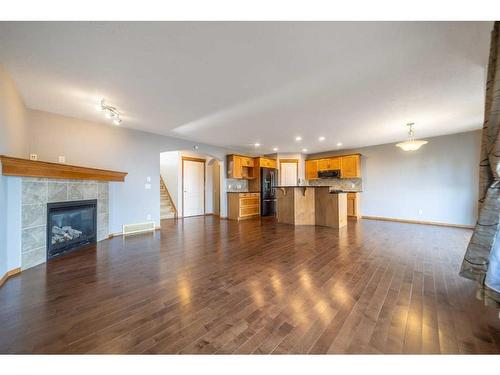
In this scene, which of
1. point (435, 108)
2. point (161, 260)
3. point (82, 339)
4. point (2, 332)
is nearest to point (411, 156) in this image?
point (435, 108)

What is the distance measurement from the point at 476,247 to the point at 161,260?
11.2 feet

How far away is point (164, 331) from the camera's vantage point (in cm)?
142

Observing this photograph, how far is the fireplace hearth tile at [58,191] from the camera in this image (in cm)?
301

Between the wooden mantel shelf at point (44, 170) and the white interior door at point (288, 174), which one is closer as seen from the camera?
the wooden mantel shelf at point (44, 170)

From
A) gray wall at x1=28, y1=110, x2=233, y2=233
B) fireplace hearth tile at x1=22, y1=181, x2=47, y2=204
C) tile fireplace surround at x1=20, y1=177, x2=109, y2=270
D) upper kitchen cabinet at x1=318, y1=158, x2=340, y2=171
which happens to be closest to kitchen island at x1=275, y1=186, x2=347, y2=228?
upper kitchen cabinet at x1=318, y1=158, x2=340, y2=171

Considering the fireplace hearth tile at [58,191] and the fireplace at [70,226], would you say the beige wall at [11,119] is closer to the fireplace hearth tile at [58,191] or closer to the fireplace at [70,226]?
the fireplace hearth tile at [58,191]

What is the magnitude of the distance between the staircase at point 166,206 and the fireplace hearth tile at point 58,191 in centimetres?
374

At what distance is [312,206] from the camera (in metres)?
5.62

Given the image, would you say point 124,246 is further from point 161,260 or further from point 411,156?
point 411,156

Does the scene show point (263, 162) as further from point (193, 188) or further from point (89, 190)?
point (89, 190)

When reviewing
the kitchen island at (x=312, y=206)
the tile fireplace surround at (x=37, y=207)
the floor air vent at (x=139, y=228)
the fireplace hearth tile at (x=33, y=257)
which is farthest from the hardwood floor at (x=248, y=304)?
the kitchen island at (x=312, y=206)

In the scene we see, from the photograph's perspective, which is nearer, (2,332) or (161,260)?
(2,332)

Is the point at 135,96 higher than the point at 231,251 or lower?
higher

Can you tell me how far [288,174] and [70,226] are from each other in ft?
22.6
